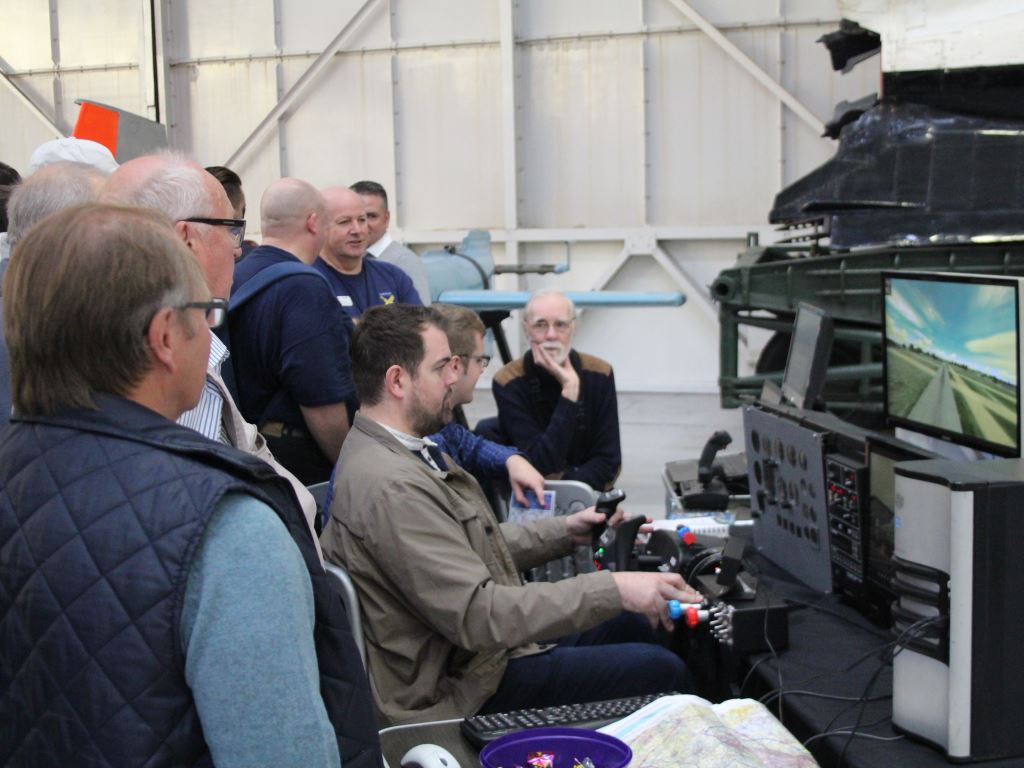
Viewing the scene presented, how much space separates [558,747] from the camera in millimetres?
1836

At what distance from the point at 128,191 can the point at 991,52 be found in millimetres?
5815

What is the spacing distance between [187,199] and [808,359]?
221 centimetres

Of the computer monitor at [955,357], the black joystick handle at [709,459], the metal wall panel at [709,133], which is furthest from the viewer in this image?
the metal wall panel at [709,133]

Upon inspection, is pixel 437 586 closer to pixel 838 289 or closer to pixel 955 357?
pixel 955 357

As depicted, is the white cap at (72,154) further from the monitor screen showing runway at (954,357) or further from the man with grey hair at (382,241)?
the man with grey hair at (382,241)

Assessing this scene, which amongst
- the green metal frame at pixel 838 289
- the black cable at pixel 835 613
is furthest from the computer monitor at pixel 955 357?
the green metal frame at pixel 838 289

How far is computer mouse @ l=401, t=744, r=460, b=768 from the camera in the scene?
1.81m

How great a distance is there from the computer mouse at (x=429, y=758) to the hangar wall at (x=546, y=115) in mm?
10579

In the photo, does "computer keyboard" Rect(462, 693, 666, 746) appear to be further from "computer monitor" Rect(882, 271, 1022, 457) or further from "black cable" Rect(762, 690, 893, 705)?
"computer monitor" Rect(882, 271, 1022, 457)

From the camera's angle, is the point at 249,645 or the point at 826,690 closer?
the point at 249,645

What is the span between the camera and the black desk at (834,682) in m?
2.04

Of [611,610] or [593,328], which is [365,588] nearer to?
[611,610]

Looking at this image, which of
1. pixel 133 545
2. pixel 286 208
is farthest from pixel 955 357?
pixel 133 545

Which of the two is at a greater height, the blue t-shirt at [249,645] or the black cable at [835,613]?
the blue t-shirt at [249,645]
